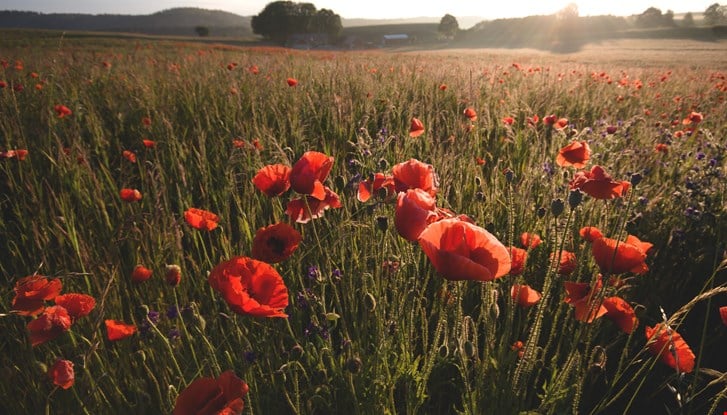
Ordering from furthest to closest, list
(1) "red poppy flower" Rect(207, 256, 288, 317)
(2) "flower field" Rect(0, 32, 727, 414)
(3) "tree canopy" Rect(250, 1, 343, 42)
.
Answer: (3) "tree canopy" Rect(250, 1, 343, 42), (2) "flower field" Rect(0, 32, 727, 414), (1) "red poppy flower" Rect(207, 256, 288, 317)

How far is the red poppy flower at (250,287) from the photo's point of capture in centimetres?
87

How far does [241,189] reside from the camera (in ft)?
8.46

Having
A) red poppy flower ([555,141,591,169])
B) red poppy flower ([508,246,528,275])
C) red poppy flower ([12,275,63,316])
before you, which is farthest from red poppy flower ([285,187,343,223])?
red poppy flower ([555,141,591,169])

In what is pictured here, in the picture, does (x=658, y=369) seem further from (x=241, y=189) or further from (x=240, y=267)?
(x=241, y=189)

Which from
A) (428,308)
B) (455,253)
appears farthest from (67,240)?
(455,253)

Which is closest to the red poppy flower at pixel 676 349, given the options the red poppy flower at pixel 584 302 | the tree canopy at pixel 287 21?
the red poppy flower at pixel 584 302

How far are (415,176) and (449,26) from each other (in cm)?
8274

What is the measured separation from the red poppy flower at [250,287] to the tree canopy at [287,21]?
69833 millimetres

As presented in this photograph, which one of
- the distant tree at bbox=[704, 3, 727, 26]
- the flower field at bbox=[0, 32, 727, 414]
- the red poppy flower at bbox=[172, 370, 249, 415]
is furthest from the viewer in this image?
the distant tree at bbox=[704, 3, 727, 26]

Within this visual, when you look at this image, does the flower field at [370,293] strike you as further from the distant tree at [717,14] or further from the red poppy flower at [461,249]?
the distant tree at [717,14]

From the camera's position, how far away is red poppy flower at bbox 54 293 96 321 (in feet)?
3.56

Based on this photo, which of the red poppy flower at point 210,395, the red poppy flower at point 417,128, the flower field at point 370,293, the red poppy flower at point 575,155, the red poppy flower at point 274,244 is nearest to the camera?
the red poppy flower at point 210,395

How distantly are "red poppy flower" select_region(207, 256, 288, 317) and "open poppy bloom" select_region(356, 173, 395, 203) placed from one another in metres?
0.43

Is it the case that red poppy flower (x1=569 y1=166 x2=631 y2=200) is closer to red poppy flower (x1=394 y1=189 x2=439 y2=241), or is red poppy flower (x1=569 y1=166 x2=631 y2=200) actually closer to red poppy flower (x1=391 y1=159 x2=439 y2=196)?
red poppy flower (x1=391 y1=159 x2=439 y2=196)
